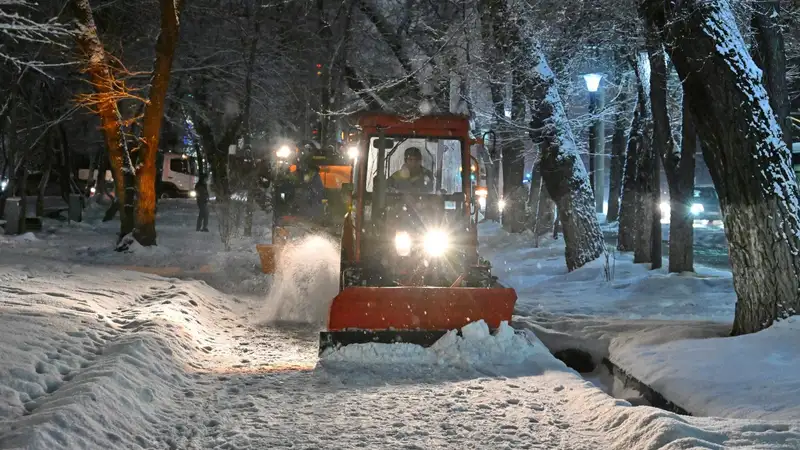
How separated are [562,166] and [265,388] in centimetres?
978

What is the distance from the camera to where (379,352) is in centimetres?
832

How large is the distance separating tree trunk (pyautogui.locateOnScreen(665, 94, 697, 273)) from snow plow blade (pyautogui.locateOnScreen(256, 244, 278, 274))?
7.96 m

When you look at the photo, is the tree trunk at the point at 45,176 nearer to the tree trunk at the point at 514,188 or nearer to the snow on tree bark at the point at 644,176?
the tree trunk at the point at 514,188

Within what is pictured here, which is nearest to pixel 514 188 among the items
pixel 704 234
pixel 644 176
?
pixel 704 234

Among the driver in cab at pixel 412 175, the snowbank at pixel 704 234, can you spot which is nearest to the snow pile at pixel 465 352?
the driver in cab at pixel 412 175

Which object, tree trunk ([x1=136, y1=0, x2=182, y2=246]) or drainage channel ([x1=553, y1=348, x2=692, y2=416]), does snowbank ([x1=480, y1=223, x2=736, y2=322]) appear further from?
tree trunk ([x1=136, y1=0, x2=182, y2=246])

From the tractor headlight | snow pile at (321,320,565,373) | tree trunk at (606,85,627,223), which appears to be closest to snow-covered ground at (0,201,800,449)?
snow pile at (321,320,565,373)

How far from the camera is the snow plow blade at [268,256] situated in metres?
16.1

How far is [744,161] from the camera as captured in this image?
791 centimetres

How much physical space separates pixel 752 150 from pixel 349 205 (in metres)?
5.23

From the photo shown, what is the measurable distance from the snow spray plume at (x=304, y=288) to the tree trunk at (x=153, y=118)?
279 inches

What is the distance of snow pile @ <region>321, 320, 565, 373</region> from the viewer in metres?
8.16

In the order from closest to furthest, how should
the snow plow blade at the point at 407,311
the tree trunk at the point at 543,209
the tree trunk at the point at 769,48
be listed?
the snow plow blade at the point at 407,311 < the tree trunk at the point at 769,48 < the tree trunk at the point at 543,209

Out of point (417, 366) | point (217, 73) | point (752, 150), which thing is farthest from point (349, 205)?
point (217, 73)
